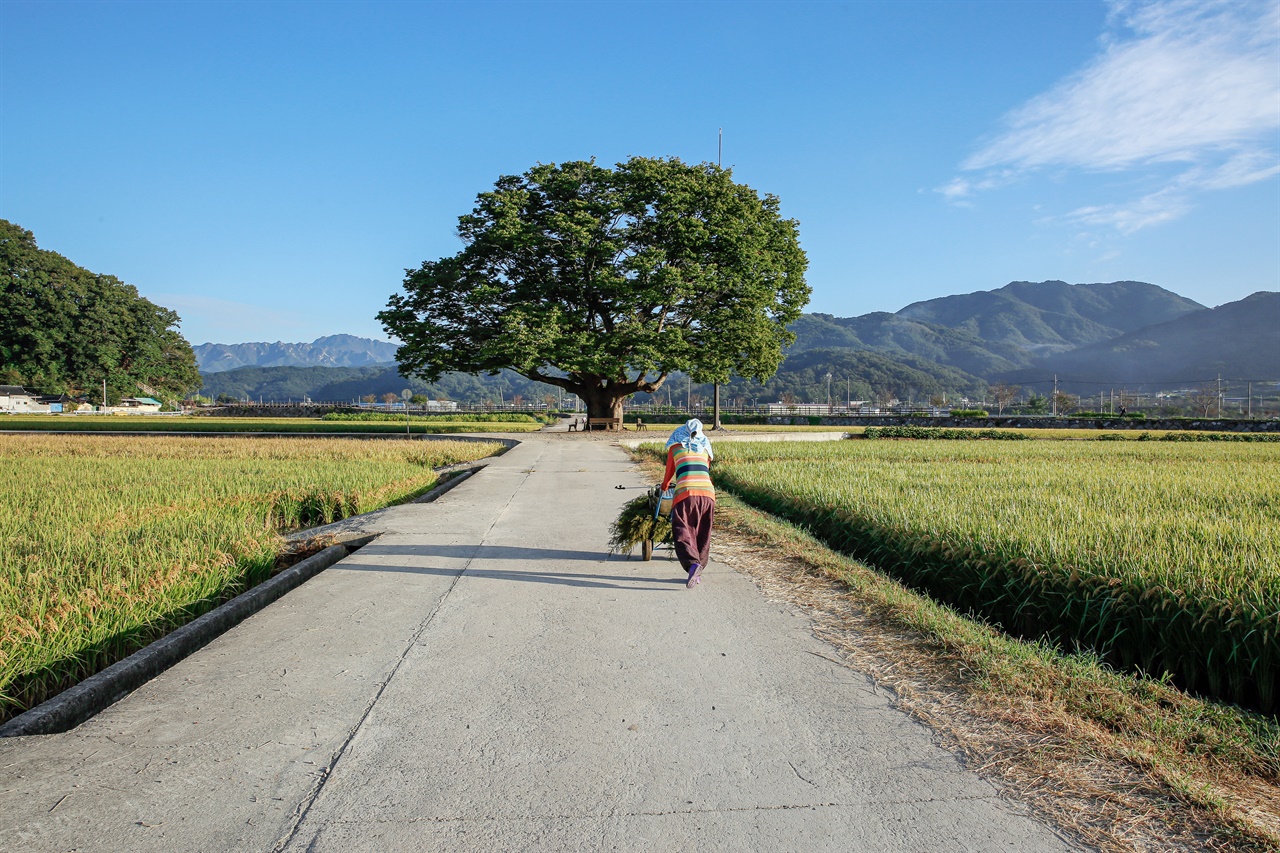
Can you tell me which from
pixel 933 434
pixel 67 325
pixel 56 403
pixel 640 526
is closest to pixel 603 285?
pixel 933 434

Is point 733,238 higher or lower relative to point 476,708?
higher

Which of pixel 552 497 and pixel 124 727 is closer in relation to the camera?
pixel 124 727

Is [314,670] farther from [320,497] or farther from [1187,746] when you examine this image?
[320,497]

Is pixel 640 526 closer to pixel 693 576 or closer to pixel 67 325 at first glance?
pixel 693 576

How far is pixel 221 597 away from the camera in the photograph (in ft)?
17.7

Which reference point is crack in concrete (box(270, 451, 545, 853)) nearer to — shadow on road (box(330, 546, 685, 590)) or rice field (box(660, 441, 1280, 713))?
shadow on road (box(330, 546, 685, 590))

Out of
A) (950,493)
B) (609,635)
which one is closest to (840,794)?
(609,635)

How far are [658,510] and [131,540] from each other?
15.1 feet

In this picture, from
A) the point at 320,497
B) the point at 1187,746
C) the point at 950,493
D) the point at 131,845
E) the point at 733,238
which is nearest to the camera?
the point at 131,845

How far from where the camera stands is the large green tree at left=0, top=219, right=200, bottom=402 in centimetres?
6462

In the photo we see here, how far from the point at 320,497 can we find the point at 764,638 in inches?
296

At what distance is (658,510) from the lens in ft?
20.7

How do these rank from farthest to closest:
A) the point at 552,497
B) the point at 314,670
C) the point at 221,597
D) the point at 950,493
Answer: the point at 552,497, the point at 950,493, the point at 221,597, the point at 314,670

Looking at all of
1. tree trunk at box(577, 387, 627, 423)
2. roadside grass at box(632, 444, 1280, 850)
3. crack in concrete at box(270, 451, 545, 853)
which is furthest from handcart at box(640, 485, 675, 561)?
tree trunk at box(577, 387, 627, 423)
